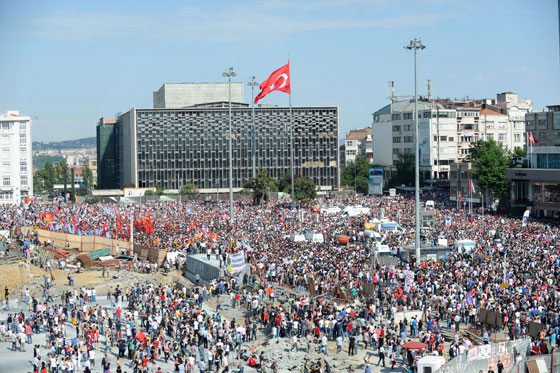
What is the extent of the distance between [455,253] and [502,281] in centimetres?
880

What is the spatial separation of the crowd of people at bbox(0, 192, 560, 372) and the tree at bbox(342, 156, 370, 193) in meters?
73.1

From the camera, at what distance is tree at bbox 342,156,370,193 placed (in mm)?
126000

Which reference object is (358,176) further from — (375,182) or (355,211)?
(355,211)

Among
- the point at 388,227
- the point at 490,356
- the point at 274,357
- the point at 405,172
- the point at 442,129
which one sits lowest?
the point at 274,357

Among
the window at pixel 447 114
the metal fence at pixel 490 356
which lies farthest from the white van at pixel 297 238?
the window at pixel 447 114

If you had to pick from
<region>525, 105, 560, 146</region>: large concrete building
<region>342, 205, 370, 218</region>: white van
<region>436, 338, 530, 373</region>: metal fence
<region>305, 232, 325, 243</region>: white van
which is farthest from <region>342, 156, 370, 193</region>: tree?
<region>436, 338, 530, 373</region>: metal fence

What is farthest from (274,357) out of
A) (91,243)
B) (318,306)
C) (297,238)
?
(91,243)

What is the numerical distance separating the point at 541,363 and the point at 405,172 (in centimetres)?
8806

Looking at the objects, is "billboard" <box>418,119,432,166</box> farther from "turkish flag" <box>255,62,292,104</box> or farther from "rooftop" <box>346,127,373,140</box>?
"rooftop" <box>346,127,373,140</box>

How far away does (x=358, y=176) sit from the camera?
127m

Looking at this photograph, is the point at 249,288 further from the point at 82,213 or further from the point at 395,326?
the point at 82,213

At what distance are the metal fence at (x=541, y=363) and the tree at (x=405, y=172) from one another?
86.9m

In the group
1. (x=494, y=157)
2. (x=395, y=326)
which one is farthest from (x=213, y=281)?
(x=494, y=157)

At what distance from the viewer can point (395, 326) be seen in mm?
29812
